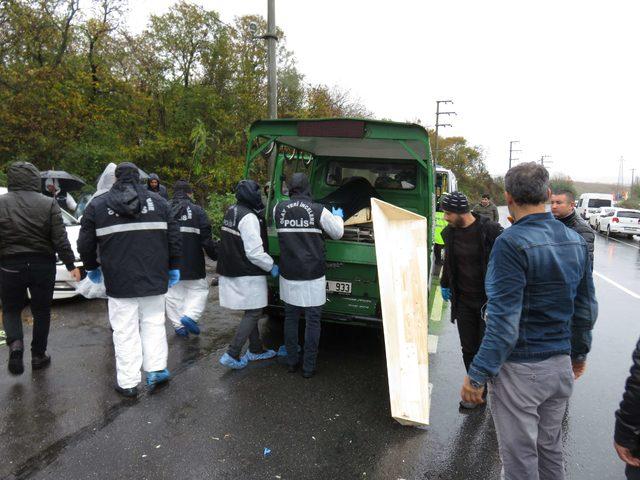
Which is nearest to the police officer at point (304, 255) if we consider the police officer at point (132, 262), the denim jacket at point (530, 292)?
the police officer at point (132, 262)

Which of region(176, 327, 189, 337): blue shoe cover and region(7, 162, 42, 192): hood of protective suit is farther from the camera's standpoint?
region(176, 327, 189, 337): blue shoe cover

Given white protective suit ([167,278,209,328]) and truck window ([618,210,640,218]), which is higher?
Answer: truck window ([618,210,640,218])

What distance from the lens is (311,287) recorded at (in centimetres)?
405

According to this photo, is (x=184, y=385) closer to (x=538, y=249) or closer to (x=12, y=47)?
(x=538, y=249)

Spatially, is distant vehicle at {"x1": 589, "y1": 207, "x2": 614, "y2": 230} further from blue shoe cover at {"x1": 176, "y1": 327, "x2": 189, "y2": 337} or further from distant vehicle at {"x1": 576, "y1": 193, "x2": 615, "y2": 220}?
blue shoe cover at {"x1": 176, "y1": 327, "x2": 189, "y2": 337}

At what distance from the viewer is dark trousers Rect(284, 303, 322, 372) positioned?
411 centimetres

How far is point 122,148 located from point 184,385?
11489 mm

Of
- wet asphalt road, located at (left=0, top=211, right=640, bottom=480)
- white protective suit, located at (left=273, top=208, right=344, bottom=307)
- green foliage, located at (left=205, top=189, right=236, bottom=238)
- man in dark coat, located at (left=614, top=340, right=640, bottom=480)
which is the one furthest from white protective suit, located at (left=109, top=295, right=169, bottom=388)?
green foliage, located at (left=205, top=189, right=236, bottom=238)

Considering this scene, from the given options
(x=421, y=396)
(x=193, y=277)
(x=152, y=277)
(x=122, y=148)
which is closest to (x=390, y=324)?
(x=421, y=396)

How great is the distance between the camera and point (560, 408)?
7.15ft

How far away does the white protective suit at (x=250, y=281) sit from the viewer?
4137mm

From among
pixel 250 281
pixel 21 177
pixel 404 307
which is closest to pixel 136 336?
pixel 250 281

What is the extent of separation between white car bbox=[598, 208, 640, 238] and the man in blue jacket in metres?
23.7

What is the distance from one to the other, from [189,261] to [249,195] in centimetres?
132
